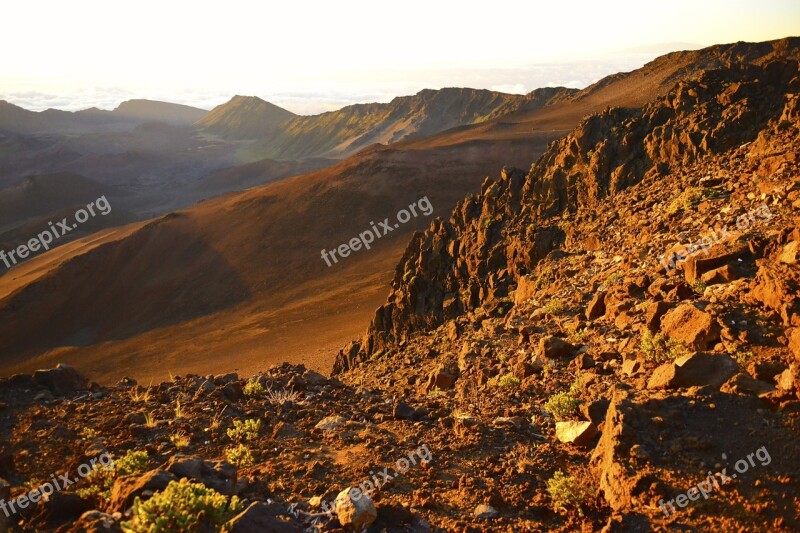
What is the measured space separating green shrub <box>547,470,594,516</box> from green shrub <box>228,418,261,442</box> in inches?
120

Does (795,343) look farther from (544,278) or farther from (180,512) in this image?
(544,278)

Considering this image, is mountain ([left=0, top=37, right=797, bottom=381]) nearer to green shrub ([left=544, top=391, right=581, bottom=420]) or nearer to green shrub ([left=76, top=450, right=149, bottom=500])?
green shrub ([left=544, top=391, right=581, bottom=420])

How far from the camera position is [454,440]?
5.84m

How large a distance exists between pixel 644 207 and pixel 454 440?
7.20 metres

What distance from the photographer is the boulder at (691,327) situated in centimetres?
611

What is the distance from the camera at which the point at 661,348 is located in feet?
21.0

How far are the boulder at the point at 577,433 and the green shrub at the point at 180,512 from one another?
3.12 m

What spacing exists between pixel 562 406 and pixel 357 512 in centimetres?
268

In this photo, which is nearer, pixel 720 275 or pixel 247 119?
pixel 720 275

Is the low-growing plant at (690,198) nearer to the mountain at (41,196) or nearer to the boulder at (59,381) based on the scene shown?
the boulder at (59,381)

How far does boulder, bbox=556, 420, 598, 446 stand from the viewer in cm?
541

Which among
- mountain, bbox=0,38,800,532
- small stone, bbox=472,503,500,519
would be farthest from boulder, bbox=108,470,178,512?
small stone, bbox=472,503,500,519

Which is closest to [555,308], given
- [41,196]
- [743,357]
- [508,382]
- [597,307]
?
[597,307]

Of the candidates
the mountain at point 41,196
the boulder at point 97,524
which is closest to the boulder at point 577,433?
the boulder at point 97,524
